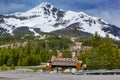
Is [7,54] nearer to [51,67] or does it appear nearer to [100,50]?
[100,50]

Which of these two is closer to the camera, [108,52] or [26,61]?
[108,52]

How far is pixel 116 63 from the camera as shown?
322 ft

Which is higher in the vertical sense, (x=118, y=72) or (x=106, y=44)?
(x=106, y=44)

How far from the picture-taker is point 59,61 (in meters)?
82.0

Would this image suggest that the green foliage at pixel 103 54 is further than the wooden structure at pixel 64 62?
Yes

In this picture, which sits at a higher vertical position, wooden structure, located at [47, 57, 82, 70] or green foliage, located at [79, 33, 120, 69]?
green foliage, located at [79, 33, 120, 69]

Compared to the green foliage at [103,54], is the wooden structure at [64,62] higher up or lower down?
lower down

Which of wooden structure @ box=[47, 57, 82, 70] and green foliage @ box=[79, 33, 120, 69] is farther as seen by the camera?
green foliage @ box=[79, 33, 120, 69]

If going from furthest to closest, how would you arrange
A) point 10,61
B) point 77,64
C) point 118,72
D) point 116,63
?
point 10,61
point 116,63
point 77,64
point 118,72

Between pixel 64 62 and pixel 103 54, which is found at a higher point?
pixel 103 54

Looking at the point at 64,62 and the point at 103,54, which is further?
the point at 103,54

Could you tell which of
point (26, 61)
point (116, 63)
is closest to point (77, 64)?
point (116, 63)

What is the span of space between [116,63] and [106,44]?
7.35 m

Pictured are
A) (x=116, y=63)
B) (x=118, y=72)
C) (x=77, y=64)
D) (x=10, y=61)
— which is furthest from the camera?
(x=10, y=61)
